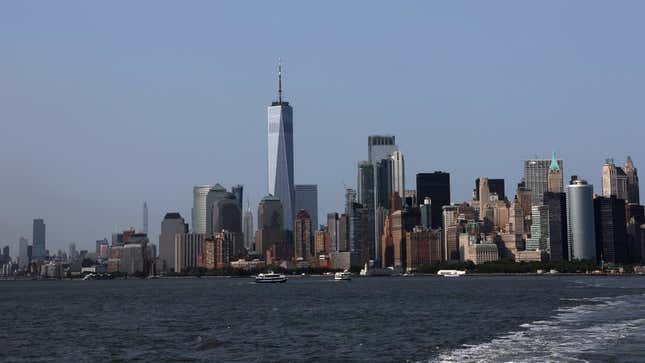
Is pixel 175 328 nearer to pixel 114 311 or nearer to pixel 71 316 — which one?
pixel 71 316

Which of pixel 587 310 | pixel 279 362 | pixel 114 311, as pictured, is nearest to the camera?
pixel 279 362

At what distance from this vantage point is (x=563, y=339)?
79750 mm

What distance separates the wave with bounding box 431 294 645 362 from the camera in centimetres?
6938

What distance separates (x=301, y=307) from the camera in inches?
5605

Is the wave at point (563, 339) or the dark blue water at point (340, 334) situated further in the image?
the dark blue water at point (340, 334)

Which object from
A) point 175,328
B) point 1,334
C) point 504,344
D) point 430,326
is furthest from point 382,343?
point 1,334

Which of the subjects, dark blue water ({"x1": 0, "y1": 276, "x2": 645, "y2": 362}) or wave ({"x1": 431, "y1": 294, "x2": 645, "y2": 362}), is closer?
wave ({"x1": 431, "y1": 294, "x2": 645, "y2": 362})

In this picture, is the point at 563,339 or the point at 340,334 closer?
the point at 563,339

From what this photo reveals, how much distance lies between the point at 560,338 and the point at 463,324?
22.0 metres

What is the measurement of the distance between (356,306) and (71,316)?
4085 centimetres

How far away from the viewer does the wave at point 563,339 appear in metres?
69.4

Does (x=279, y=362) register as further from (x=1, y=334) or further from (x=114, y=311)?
(x=114, y=311)

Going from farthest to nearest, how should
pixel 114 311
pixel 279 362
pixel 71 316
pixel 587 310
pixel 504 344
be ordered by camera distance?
pixel 114 311 → pixel 71 316 → pixel 587 310 → pixel 504 344 → pixel 279 362

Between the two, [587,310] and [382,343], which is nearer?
[382,343]
